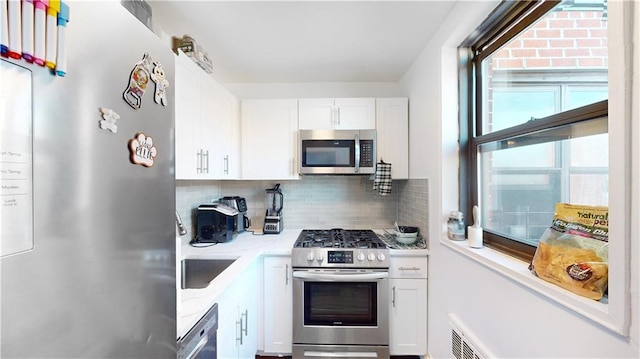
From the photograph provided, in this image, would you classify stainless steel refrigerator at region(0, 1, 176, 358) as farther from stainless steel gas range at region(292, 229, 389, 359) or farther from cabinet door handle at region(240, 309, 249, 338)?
stainless steel gas range at region(292, 229, 389, 359)

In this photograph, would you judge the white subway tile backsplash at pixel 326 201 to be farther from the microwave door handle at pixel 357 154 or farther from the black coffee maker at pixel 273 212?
the microwave door handle at pixel 357 154

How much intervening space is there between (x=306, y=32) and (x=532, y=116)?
4.48ft

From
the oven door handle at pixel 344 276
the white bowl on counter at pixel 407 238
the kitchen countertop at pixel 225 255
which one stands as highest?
the white bowl on counter at pixel 407 238

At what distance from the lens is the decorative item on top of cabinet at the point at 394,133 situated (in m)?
2.23

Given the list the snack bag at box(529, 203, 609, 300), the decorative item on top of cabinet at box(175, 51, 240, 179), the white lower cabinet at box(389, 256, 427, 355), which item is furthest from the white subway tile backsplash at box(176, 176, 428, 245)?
the snack bag at box(529, 203, 609, 300)

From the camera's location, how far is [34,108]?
394 millimetres

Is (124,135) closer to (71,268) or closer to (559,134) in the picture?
(71,268)

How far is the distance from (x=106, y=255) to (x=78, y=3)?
19.4 inches

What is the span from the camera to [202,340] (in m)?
1.01

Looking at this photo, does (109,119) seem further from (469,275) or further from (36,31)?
(469,275)

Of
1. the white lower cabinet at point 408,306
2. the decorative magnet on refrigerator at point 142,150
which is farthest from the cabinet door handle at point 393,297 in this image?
the decorative magnet on refrigerator at point 142,150

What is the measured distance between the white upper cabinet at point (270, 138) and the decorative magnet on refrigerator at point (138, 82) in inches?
64.8

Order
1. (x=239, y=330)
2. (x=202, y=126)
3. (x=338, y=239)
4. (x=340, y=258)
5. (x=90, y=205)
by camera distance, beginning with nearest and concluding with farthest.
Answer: (x=90, y=205)
(x=239, y=330)
(x=202, y=126)
(x=340, y=258)
(x=338, y=239)

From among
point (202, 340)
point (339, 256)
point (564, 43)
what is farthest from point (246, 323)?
point (564, 43)
